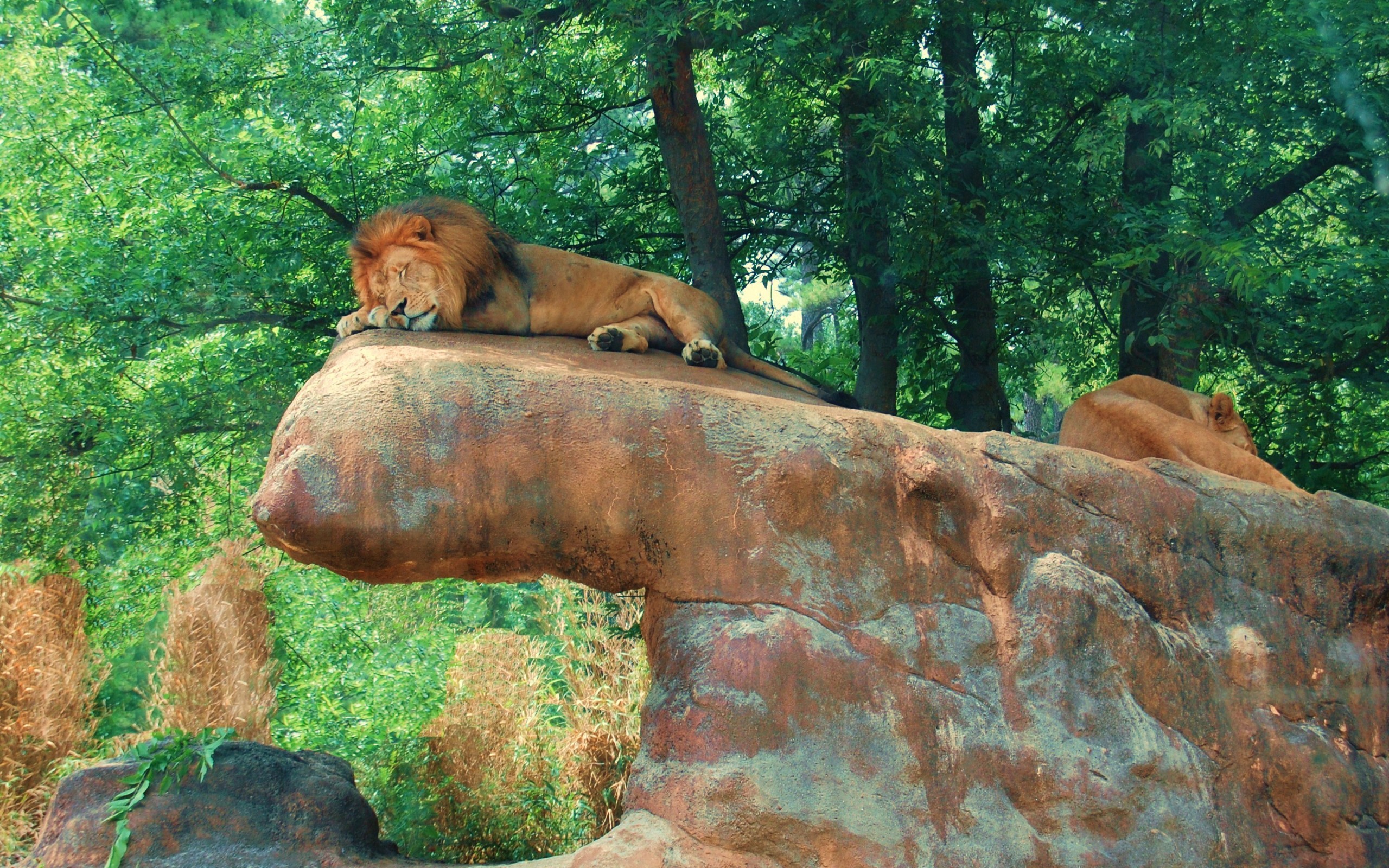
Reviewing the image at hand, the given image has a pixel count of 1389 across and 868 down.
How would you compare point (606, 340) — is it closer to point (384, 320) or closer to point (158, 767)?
point (384, 320)

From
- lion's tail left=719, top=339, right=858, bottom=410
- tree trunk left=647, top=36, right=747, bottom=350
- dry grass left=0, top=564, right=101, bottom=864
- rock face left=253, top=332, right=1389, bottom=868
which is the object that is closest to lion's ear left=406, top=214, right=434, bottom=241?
rock face left=253, top=332, right=1389, bottom=868

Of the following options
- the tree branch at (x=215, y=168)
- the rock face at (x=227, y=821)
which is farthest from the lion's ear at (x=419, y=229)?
the rock face at (x=227, y=821)

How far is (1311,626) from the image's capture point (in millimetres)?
5359

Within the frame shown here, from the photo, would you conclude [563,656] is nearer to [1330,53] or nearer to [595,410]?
[595,410]

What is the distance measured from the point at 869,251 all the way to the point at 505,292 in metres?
3.28

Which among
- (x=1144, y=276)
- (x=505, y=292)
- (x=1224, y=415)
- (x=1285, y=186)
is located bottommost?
(x=1224, y=415)

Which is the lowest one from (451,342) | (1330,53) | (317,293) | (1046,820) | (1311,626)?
(1046,820)

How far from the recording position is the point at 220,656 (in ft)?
29.5

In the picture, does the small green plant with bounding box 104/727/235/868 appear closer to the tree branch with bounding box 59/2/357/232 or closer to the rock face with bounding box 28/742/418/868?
the rock face with bounding box 28/742/418/868

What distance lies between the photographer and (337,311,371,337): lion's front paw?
5.59 metres

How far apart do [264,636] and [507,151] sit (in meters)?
4.74

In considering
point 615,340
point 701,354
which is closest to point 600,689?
point 701,354

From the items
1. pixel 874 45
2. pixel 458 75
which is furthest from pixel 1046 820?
pixel 458 75

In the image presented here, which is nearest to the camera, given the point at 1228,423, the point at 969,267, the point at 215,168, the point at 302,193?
the point at 1228,423
